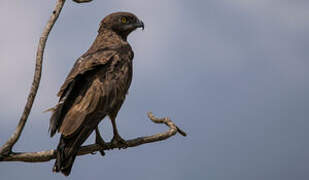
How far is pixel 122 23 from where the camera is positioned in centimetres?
951

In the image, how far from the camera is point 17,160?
628 centimetres

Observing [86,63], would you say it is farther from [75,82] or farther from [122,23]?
[122,23]

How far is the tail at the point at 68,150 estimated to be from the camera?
251 inches

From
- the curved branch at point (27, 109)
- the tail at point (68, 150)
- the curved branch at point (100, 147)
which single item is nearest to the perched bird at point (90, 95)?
the tail at point (68, 150)

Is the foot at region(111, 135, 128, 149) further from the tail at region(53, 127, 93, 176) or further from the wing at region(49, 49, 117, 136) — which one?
the tail at region(53, 127, 93, 176)

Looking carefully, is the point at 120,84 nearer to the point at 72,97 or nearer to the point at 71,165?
the point at 72,97

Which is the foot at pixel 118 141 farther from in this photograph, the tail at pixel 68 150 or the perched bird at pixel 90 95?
the tail at pixel 68 150

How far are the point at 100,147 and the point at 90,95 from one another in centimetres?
106

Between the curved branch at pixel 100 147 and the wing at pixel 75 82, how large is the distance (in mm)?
418

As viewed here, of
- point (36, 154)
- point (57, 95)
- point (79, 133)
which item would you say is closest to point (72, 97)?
point (57, 95)

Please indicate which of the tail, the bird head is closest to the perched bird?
the tail

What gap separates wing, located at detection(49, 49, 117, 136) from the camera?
6773 millimetres

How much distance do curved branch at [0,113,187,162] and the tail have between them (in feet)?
0.38

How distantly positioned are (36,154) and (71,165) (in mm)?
497
